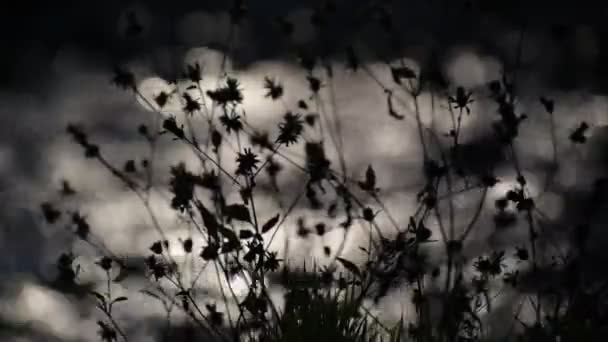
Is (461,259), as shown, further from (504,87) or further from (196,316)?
(196,316)

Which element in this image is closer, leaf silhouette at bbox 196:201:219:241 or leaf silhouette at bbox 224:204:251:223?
leaf silhouette at bbox 224:204:251:223

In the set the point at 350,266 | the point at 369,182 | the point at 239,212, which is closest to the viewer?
the point at 239,212

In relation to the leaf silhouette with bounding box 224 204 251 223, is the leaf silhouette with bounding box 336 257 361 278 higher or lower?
lower

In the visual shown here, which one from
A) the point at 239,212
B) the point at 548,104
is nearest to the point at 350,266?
the point at 239,212

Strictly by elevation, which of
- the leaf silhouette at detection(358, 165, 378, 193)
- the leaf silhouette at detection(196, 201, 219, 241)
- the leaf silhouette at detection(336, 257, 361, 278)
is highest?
the leaf silhouette at detection(358, 165, 378, 193)

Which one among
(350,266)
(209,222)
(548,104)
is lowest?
(350,266)

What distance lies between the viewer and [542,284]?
3072 millimetres

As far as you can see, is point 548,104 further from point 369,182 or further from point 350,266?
point 350,266

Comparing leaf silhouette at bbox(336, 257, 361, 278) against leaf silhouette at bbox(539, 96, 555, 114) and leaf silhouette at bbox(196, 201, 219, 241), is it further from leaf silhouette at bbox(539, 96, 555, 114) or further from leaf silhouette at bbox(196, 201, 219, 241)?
leaf silhouette at bbox(539, 96, 555, 114)

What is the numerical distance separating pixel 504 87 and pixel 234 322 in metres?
1.43

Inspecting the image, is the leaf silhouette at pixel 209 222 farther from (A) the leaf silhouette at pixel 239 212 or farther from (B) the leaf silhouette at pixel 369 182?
(B) the leaf silhouette at pixel 369 182

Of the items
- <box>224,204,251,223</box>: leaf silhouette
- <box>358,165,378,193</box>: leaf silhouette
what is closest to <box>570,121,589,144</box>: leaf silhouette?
<box>358,165,378,193</box>: leaf silhouette

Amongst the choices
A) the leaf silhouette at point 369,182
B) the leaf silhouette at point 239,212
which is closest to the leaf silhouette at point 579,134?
the leaf silhouette at point 369,182

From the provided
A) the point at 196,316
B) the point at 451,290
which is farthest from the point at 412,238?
the point at 196,316
